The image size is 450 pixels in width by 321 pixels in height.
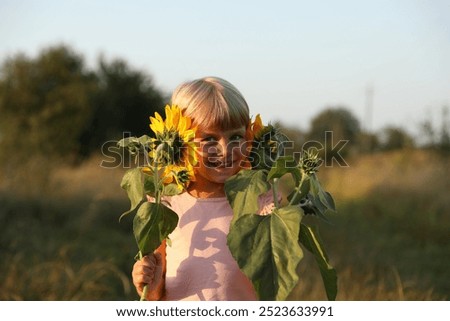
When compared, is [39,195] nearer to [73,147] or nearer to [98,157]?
[98,157]

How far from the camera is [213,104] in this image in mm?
1841

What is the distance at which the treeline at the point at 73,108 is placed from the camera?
1760 cm

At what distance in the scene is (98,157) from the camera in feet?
45.1

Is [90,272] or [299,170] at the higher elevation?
[299,170]

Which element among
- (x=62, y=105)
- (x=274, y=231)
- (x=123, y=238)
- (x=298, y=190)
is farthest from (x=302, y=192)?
(x=62, y=105)

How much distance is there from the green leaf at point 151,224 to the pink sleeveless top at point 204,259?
0.63ft

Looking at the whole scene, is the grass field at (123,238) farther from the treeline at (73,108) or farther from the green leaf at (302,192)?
the treeline at (73,108)

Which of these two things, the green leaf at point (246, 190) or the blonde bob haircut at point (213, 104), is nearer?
the green leaf at point (246, 190)

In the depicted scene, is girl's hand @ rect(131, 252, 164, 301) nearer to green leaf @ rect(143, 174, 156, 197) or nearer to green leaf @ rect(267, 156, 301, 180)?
green leaf @ rect(143, 174, 156, 197)

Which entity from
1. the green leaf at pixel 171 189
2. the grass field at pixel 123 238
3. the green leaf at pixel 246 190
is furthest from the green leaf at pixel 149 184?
the grass field at pixel 123 238

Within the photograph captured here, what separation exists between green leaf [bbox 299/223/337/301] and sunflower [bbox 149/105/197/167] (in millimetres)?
307

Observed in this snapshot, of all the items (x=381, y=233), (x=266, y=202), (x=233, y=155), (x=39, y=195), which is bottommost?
(x=381, y=233)
